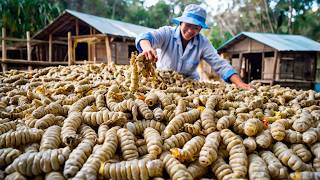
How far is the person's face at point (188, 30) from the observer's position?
4.59 meters

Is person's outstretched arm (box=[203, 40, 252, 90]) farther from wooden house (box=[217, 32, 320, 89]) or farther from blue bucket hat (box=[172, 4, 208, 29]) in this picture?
wooden house (box=[217, 32, 320, 89])

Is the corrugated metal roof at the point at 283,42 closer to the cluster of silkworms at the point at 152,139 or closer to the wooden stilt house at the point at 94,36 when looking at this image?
the wooden stilt house at the point at 94,36

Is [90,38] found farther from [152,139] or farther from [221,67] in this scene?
[152,139]

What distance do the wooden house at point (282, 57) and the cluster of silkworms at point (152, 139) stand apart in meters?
15.7

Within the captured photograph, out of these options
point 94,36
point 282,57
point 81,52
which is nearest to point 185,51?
point 94,36

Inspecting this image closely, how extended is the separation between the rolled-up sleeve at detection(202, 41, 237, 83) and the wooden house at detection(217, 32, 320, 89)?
13003 millimetres

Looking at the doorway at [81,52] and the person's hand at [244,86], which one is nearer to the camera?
the person's hand at [244,86]

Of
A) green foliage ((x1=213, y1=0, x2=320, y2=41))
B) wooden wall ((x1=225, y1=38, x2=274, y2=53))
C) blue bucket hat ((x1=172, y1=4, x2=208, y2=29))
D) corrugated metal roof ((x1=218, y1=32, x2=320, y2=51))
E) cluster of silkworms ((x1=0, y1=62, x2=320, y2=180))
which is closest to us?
cluster of silkworms ((x1=0, y1=62, x2=320, y2=180))

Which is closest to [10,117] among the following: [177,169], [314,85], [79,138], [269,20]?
[79,138]

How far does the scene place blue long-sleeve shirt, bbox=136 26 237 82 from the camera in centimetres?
499

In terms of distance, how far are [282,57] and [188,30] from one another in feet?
48.9

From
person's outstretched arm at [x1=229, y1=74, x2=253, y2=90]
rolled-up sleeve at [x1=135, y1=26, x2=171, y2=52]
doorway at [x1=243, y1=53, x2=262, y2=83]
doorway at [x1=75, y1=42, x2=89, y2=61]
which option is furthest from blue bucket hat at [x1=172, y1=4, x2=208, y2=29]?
doorway at [x1=243, y1=53, x2=262, y2=83]

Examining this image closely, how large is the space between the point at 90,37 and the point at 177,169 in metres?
15.4

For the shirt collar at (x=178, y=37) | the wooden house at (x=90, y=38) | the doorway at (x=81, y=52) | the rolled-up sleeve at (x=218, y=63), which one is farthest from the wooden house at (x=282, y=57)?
the shirt collar at (x=178, y=37)
